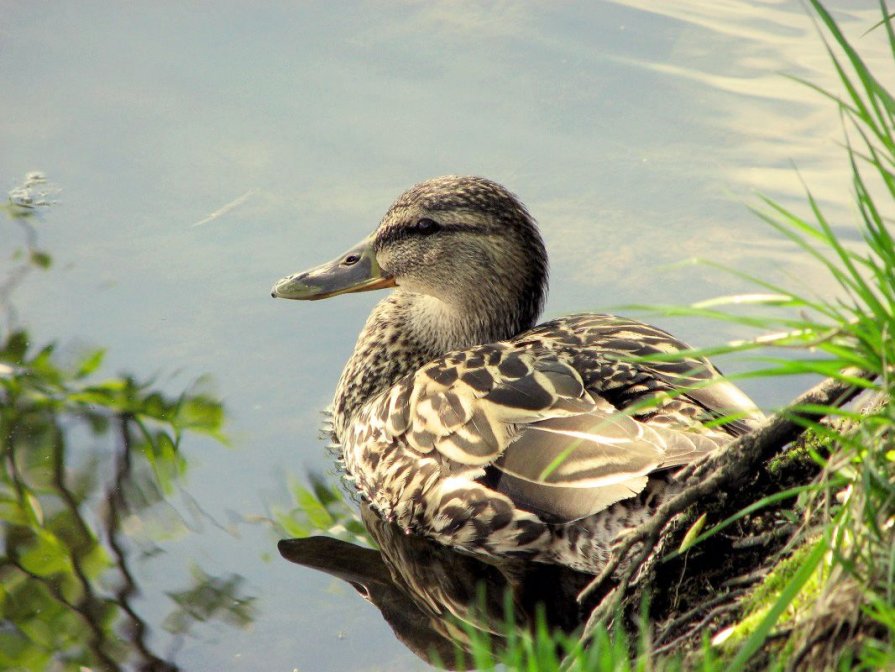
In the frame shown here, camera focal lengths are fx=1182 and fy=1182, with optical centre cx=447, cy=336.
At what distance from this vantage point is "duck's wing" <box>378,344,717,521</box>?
4.32 meters

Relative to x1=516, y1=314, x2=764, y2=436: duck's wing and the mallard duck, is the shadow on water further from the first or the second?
x1=516, y1=314, x2=764, y2=436: duck's wing

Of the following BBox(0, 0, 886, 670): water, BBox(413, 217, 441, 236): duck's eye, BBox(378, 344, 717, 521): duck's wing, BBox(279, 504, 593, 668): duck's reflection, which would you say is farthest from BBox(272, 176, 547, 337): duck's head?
BBox(279, 504, 593, 668): duck's reflection

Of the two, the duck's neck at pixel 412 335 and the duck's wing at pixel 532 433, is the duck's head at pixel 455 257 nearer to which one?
the duck's neck at pixel 412 335

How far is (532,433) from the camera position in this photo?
181 inches

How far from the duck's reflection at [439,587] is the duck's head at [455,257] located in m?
1.46

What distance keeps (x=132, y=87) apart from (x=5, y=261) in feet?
6.63

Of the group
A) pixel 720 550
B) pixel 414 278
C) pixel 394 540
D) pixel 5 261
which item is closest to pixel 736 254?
Answer: pixel 414 278

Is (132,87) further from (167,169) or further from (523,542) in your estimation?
(523,542)

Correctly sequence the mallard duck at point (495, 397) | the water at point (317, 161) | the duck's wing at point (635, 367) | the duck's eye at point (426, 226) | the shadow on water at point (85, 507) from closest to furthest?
1. the shadow on water at point (85, 507)
2. the mallard duck at point (495, 397)
3. the duck's wing at point (635, 367)
4. the water at point (317, 161)
5. the duck's eye at point (426, 226)

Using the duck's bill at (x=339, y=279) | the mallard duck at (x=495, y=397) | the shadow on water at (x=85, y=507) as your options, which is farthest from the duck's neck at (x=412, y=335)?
the shadow on water at (x=85, y=507)

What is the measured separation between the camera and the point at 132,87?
26.2 ft

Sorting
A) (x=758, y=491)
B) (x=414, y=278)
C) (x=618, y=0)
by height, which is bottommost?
(x=414, y=278)

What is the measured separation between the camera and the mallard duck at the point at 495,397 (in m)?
4.44

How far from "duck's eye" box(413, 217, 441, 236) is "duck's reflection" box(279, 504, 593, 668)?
1628 mm
